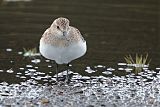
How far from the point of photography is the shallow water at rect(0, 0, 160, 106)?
36.3 feet

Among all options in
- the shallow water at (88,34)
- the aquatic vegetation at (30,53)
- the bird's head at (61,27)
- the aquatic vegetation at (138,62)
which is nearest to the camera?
the bird's head at (61,27)

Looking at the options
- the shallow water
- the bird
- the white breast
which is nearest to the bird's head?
the bird

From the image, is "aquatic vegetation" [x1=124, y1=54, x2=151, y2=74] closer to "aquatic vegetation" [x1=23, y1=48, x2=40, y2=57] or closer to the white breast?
the white breast

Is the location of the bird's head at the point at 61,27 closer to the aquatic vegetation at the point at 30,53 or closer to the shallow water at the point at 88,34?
the shallow water at the point at 88,34

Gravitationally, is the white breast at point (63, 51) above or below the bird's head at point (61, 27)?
below

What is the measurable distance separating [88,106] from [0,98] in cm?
145

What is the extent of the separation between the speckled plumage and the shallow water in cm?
75

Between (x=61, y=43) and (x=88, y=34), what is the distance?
513cm

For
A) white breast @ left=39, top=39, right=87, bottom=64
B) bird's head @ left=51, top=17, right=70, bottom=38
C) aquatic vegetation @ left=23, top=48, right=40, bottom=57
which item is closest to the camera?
bird's head @ left=51, top=17, right=70, bottom=38

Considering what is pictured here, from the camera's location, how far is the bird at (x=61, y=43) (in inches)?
373

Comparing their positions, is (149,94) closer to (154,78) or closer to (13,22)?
(154,78)

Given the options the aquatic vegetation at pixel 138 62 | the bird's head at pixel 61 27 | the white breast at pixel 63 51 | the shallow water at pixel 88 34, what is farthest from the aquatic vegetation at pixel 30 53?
the bird's head at pixel 61 27

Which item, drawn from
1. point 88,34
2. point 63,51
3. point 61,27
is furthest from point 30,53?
point 61,27

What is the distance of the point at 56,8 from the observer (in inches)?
715
